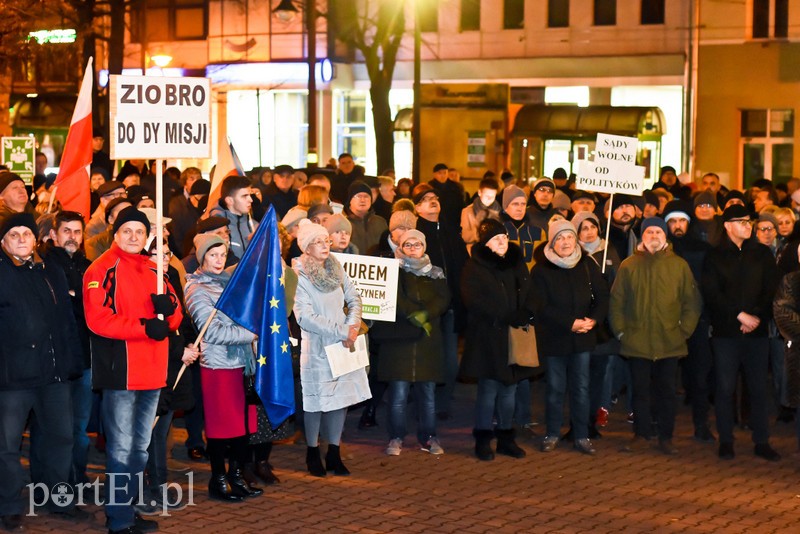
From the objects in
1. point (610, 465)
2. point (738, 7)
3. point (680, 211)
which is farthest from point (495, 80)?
point (610, 465)

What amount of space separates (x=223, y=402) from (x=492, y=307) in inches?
102

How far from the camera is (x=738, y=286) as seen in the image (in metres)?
11.1

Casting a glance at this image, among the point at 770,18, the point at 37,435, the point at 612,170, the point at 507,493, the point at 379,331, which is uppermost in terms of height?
the point at 770,18

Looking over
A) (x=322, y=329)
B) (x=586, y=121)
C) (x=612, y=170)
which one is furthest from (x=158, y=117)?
(x=586, y=121)

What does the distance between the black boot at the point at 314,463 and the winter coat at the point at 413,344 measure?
3.47ft

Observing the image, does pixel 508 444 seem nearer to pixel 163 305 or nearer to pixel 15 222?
pixel 163 305

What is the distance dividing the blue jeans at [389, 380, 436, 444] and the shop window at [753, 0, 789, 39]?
27.4m

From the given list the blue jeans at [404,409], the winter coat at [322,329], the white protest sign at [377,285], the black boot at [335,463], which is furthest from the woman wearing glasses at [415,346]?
the winter coat at [322,329]

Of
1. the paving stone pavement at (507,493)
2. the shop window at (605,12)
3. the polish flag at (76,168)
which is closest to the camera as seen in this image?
the paving stone pavement at (507,493)

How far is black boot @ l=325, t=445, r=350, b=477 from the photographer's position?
10258 mm

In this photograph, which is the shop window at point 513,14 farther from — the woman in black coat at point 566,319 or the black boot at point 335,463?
the black boot at point 335,463

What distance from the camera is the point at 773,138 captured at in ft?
118

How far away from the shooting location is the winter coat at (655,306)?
11281 millimetres

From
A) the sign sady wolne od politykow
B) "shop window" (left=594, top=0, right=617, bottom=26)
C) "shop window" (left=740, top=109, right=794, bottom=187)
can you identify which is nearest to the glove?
the sign sady wolne od politykow
